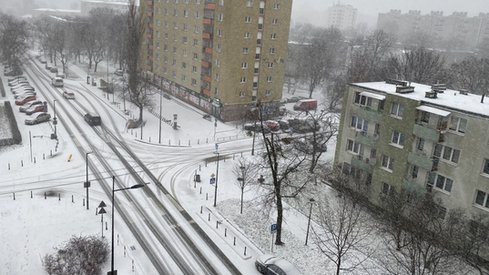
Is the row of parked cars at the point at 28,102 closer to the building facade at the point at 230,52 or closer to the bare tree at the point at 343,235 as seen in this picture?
the building facade at the point at 230,52

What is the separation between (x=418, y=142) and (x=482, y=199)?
21.1ft

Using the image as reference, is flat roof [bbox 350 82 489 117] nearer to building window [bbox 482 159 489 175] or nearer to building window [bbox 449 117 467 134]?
building window [bbox 449 117 467 134]

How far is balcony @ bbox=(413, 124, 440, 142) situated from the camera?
32.1 m

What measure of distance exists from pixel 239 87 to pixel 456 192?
136ft

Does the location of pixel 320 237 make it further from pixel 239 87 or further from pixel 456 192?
pixel 239 87

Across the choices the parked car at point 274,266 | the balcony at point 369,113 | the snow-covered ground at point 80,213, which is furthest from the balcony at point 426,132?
the parked car at point 274,266

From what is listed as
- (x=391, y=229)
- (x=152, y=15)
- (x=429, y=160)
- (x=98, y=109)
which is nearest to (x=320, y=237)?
(x=391, y=229)

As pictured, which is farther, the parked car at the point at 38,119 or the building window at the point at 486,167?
the parked car at the point at 38,119

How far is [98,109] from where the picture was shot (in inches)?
2749

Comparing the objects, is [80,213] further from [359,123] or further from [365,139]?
[359,123]

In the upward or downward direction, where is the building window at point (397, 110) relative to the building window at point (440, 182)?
upward

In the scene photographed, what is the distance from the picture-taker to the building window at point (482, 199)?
2983 centimetres

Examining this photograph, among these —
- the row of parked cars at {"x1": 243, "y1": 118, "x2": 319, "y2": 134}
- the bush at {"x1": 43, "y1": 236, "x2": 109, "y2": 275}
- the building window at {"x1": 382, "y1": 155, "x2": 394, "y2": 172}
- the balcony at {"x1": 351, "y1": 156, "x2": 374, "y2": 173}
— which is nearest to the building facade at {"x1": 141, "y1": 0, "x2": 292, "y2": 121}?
the row of parked cars at {"x1": 243, "y1": 118, "x2": 319, "y2": 134}

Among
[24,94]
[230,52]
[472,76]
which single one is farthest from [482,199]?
[24,94]
